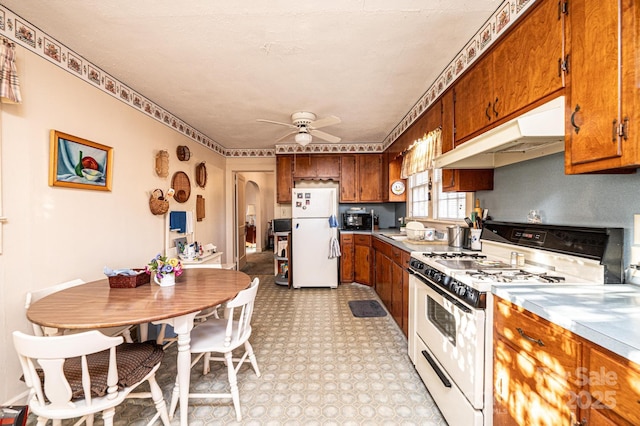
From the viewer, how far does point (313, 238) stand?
4.45m

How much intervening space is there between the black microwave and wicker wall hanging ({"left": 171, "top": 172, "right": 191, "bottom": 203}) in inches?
102

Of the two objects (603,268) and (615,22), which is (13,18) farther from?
(603,268)

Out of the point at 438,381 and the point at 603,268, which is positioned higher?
the point at 603,268

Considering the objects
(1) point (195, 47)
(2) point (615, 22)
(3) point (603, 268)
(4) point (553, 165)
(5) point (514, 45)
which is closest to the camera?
(2) point (615, 22)

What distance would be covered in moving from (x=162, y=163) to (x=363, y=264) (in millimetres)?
3203

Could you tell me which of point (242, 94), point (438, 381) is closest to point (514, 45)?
Answer: point (438, 381)

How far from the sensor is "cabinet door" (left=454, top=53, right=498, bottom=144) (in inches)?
69.5

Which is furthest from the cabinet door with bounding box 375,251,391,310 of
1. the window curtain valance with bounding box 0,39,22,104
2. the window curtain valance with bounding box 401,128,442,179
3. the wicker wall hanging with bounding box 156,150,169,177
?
the window curtain valance with bounding box 0,39,22,104

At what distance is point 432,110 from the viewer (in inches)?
105

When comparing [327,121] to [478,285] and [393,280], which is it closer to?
[393,280]

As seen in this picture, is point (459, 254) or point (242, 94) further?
point (242, 94)

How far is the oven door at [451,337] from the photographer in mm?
1332

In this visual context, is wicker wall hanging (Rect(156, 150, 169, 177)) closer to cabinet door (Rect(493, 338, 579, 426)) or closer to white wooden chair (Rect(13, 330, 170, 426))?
white wooden chair (Rect(13, 330, 170, 426))

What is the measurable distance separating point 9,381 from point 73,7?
7.53 feet
